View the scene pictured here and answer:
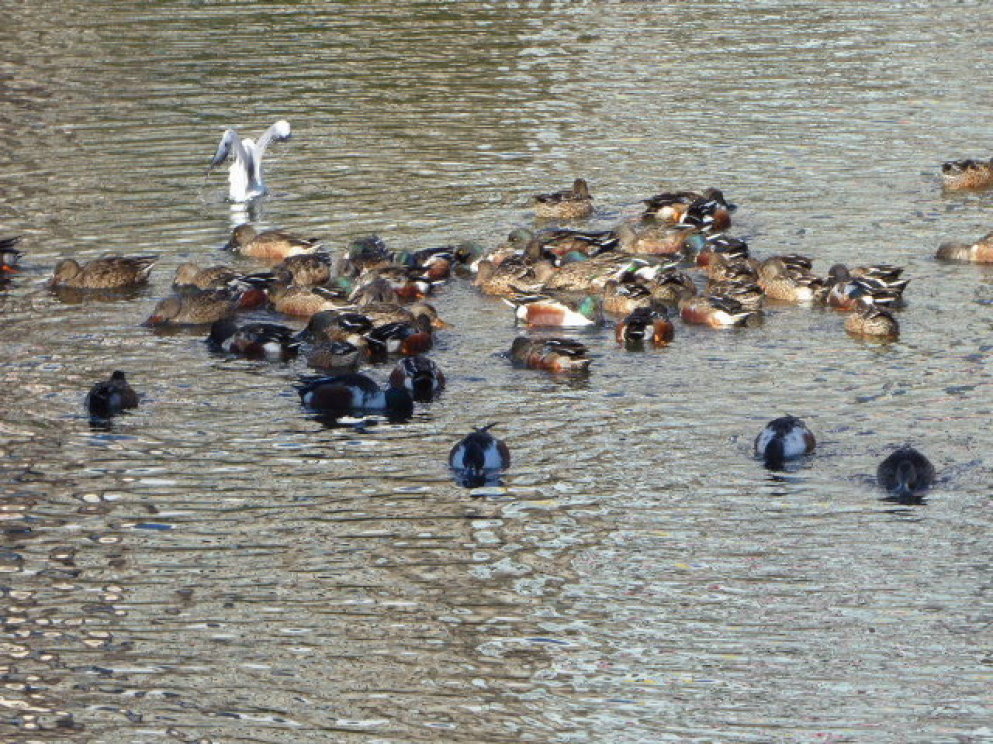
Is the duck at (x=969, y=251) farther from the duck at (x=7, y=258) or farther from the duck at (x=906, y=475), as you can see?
the duck at (x=7, y=258)

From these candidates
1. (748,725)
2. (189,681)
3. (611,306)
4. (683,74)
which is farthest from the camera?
(683,74)

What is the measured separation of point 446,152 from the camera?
2438cm

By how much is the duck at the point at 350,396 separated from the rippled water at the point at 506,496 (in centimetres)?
21

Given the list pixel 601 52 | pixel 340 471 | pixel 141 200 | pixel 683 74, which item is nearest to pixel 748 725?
pixel 340 471

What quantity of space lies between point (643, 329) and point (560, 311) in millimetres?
1039

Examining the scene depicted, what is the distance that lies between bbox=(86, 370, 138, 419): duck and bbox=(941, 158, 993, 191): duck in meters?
11.4

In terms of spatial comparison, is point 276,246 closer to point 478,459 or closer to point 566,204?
point 566,204

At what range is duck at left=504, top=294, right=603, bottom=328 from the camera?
1644 cm

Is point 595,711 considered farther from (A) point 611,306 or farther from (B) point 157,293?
(B) point 157,293

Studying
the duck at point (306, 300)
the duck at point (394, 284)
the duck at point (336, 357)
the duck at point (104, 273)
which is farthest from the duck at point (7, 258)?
the duck at point (336, 357)

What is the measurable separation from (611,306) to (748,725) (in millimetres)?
8709

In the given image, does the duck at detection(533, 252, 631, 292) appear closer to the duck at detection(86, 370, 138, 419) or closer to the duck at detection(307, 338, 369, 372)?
the duck at detection(307, 338, 369, 372)

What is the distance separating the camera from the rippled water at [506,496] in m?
9.14

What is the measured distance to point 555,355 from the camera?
14.8m
